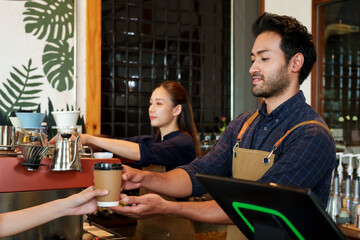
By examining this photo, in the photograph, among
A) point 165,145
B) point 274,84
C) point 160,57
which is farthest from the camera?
point 160,57

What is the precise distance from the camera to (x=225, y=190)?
128cm

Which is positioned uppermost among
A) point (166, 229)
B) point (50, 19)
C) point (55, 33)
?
point (50, 19)

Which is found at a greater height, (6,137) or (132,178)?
(6,137)

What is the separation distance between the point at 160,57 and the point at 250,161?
2.76 m

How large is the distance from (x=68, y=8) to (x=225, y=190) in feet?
11.4

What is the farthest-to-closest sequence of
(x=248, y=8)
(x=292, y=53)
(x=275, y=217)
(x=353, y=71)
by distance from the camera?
(x=248, y=8) < (x=353, y=71) < (x=292, y=53) < (x=275, y=217)

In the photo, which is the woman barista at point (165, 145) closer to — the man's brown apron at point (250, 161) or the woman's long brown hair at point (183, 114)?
the woman's long brown hair at point (183, 114)


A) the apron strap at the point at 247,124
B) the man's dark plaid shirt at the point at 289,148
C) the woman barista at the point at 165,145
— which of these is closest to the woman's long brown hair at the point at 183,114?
the woman barista at the point at 165,145

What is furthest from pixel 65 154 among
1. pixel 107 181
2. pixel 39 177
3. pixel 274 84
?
pixel 274 84

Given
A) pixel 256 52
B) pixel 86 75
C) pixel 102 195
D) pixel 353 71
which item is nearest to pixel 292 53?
pixel 256 52

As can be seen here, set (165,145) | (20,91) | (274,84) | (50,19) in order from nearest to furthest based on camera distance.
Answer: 1. (274,84)
2. (165,145)
3. (20,91)
4. (50,19)

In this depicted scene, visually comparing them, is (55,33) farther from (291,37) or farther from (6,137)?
(291,37)

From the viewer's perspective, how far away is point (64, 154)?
1.93m

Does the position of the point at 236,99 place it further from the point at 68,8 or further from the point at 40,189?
the point at 40,189
